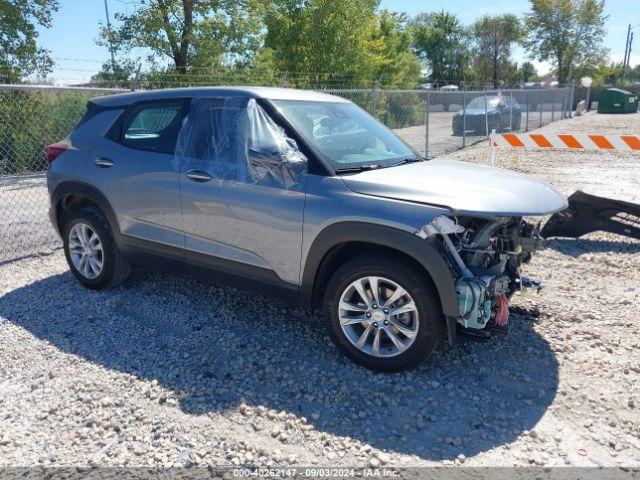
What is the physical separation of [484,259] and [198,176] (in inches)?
84.8

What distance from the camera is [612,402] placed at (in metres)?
3.33

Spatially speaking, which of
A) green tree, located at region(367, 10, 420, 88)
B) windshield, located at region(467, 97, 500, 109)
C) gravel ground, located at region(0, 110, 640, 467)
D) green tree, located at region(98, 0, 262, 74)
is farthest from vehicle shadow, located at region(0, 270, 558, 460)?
green tree, located at region(367, 10, 420, 88)

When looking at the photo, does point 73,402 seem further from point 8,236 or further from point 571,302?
point 8,236

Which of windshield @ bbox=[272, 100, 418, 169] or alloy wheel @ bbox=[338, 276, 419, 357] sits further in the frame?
windshield @ bbox=[272, 100, 418, 169]

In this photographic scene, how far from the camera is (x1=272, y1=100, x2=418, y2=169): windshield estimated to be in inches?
154

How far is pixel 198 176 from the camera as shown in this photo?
13.5 ft

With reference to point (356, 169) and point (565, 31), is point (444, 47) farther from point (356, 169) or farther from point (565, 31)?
point (356, 169)

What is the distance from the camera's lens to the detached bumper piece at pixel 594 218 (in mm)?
6168

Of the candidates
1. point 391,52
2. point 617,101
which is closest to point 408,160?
point 391,52

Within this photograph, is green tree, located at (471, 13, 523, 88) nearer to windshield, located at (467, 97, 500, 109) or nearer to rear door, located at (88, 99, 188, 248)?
windshield, located at (467, 97, 500, 109)

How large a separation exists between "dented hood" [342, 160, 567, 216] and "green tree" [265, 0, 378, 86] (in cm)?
1627

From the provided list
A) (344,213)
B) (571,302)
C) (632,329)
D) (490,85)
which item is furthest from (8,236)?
(490,85)

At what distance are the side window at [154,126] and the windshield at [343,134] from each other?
918mm

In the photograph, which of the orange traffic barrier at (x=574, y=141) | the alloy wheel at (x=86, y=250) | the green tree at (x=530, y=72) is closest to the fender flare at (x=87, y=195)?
the alloy wheel at (x=86, y=250)
